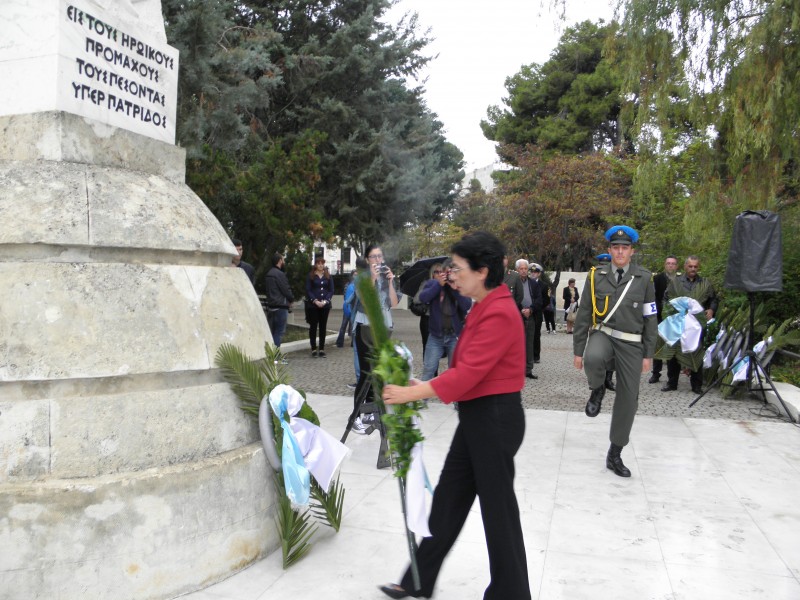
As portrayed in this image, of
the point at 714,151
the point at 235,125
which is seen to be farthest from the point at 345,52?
the point at 714,151

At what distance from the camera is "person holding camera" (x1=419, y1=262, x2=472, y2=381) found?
7293mm

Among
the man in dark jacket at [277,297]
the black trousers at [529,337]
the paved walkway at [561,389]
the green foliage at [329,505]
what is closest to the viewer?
the green foliage at [329,505]

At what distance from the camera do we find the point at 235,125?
13172 mm

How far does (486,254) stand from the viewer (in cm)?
277

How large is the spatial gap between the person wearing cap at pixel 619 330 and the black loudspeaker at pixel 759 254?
2932mm

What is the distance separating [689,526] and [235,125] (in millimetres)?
11519

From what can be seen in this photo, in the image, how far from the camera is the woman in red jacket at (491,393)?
2678mm

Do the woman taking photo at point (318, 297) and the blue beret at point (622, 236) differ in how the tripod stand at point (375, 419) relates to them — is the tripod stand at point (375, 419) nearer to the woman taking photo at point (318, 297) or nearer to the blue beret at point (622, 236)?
the blue beret at point (622, 236)

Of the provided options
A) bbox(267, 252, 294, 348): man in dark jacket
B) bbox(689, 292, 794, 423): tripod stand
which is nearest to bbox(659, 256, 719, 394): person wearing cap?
bbox(689, 292, 794, 423): tripod stand

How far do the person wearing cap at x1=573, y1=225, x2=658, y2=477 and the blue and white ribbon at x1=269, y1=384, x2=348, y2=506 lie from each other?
7.99 feet

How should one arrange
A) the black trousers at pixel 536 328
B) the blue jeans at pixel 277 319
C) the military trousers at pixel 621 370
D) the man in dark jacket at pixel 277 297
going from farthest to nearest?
the blue jeans at pixel 277 319, the man in dark jacket at pixel 277 297, the black trousers at pixel 536 328, the military trousers at pixel 621 370

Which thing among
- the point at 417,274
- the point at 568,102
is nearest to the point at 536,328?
the point at 417,274

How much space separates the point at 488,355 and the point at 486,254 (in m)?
0.43

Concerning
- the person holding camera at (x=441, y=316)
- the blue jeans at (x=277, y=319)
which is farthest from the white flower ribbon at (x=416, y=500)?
the blue jeans at (x=277, y=319)
